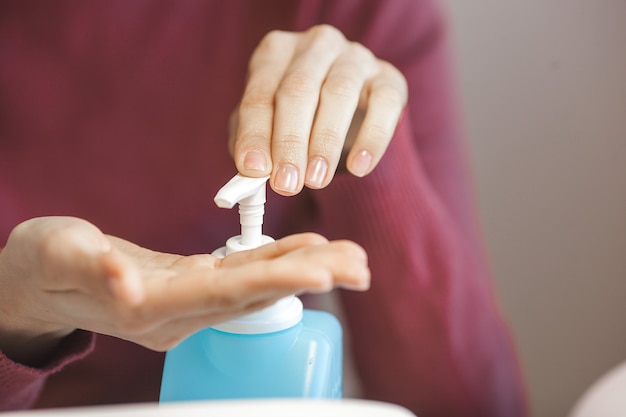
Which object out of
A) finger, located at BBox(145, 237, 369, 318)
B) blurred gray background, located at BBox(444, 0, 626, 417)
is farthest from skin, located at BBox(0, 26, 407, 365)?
blurred gray background, located at BBox(444, 0, 626, 417)

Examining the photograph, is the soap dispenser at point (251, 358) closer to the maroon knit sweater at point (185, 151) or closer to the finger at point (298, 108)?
the finger at point (298, 108)

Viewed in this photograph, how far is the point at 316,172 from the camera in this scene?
0.94 feet

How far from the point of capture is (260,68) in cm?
35

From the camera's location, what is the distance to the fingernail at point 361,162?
310 millimetres

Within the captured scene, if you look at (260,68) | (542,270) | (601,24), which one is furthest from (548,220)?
(260,68)

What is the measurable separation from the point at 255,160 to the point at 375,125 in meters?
0.08

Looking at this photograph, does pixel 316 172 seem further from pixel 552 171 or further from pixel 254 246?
pixel 552 171

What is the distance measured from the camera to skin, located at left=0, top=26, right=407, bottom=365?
0.54 feet

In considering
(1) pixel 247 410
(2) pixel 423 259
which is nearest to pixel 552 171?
(2) pixel 423 259

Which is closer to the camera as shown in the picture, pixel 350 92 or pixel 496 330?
pixel 350 92

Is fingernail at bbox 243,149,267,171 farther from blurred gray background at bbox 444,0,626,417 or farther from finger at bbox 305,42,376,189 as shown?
blurred gray background at bbox 444,0,626,417

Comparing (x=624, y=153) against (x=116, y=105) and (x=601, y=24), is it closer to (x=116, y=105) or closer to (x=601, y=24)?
(x=601, y=24)

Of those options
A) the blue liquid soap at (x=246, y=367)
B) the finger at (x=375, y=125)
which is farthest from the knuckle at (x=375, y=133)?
the blue liquid soap at (x=246, y=367)

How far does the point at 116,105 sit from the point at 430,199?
0.24m
